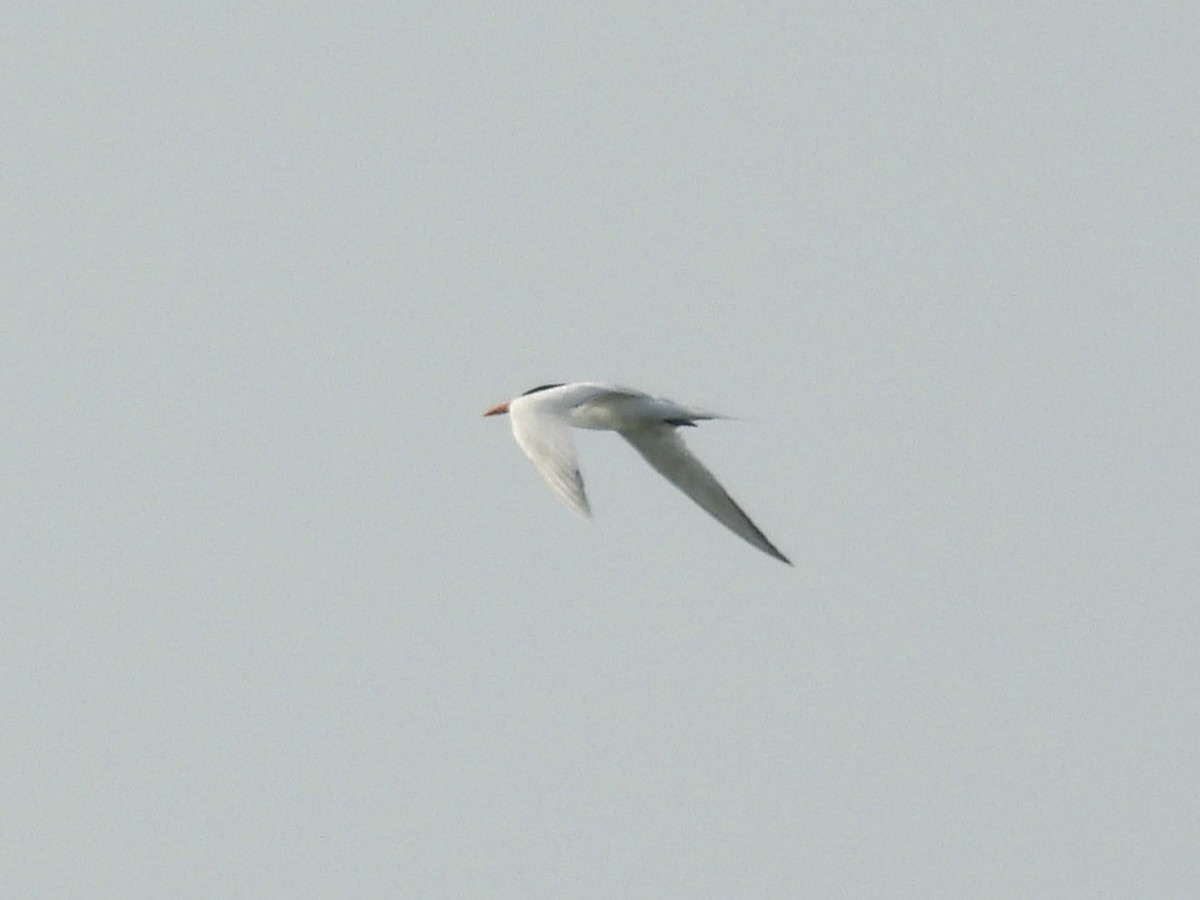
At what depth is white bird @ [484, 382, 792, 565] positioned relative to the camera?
75.0 ft

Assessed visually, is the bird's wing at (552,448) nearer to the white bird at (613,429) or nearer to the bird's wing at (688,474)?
the white bird at (613,429)

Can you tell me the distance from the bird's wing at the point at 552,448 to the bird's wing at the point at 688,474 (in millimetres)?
3340

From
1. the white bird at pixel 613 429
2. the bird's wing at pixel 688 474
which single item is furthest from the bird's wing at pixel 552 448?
the bird's wing at pixel 688 474

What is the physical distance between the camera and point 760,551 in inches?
1069

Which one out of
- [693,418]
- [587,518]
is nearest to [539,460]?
[587,518]

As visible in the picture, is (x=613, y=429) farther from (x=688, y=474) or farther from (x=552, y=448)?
(x=552, y=448)

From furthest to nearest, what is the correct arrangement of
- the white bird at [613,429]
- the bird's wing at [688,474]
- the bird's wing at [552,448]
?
the bird's wing at [688,474] → the white bird at [613,429] → the bird's wing at [552,448]

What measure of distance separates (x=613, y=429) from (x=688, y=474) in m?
0.77

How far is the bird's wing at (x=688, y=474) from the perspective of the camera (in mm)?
27344

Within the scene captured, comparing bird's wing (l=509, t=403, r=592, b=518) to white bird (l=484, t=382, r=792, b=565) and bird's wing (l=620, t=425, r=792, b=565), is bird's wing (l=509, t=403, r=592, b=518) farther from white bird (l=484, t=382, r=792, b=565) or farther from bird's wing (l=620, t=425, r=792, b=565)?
bird's wing (l=620, t=425, r=792, b=565)

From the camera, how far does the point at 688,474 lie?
27.5 meters

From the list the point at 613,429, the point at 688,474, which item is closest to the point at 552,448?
the point at 613,429

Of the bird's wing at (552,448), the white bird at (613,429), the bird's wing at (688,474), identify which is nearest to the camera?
the bird's wing at (552,448)

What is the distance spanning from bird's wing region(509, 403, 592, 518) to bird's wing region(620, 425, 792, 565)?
3340mm
